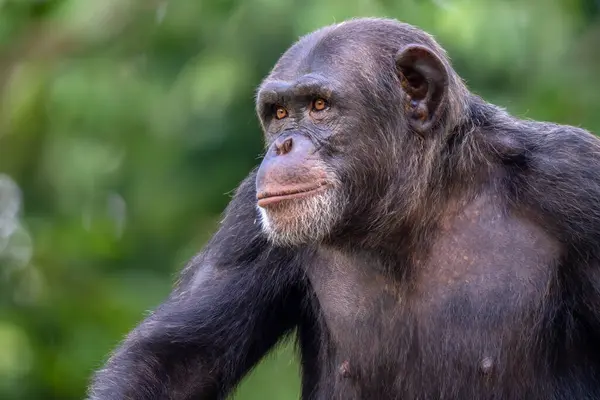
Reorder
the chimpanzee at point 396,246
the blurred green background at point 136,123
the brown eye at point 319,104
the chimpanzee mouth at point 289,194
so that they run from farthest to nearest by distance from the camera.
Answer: the blurred green background at point 136,123
the brown eye at point 319,104
the chimpanzee at point 396,246
the chimpanzee mouth at point 289,194

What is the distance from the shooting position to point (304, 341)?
6.93m

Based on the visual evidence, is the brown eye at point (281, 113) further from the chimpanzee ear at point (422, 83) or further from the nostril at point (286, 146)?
the chimpanzee ear at point (422, 83)

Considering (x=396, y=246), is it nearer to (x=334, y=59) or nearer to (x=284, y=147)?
(x=284, y=147)

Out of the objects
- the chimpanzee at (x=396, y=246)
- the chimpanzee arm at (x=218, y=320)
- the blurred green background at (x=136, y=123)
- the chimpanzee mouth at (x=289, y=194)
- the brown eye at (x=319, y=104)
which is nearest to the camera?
the chimpanzee mouth at (x=289, y=194)

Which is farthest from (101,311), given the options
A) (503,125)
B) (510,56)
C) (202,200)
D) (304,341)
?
(503,125)

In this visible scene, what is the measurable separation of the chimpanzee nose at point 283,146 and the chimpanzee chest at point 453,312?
67cm

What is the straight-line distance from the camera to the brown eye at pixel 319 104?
249 inches

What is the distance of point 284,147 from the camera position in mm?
6188

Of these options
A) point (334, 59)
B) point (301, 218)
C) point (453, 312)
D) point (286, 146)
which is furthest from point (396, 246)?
point (334, 59)

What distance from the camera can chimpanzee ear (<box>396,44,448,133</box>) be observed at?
639 centimetres

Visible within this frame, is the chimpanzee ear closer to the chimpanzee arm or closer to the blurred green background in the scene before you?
the chimpanzee arm

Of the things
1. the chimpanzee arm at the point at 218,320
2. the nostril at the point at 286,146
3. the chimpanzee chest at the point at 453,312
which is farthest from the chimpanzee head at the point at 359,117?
the chimpanzee arm at the point at 218,320

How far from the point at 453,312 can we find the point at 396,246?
1.31 feet

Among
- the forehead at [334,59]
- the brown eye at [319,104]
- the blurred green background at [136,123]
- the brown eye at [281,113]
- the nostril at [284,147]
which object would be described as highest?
the forehead at [334,59]
